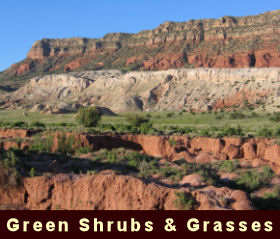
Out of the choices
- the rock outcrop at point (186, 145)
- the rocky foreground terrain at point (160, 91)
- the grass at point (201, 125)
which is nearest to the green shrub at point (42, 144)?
the rock outcrop at point (186, 145)

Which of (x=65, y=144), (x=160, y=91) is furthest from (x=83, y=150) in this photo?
(x=160, y=91)

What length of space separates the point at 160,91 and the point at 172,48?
3716 centimetres

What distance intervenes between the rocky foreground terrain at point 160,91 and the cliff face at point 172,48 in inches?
681

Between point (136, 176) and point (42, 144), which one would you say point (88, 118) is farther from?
point (136, 176)

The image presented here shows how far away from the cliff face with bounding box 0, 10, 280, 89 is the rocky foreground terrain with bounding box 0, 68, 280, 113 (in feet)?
56.8

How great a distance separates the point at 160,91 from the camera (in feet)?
255

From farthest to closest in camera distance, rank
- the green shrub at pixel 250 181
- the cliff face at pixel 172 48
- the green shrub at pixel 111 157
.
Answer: the cliff face at pixel 172 48 < the green shrub at pixel 111 157 < the green shrub at pixel 250 181

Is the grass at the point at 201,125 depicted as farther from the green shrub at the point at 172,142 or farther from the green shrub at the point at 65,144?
the green shrub at the point at 65,144

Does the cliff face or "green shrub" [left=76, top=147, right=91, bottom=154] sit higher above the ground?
the cliff face

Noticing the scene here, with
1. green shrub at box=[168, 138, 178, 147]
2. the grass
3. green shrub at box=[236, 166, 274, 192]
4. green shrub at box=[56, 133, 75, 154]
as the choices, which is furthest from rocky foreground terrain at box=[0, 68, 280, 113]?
green shrub at box=[236, 166, 274, 192]

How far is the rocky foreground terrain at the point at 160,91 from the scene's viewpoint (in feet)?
215

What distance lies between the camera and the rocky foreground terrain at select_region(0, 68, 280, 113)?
215 ft

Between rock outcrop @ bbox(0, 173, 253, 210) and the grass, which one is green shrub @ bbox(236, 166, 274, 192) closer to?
rock outcrop @ bbox(0, 173, 253, 210)

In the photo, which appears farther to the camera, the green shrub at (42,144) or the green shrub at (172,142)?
the green shrub at (172,142)
